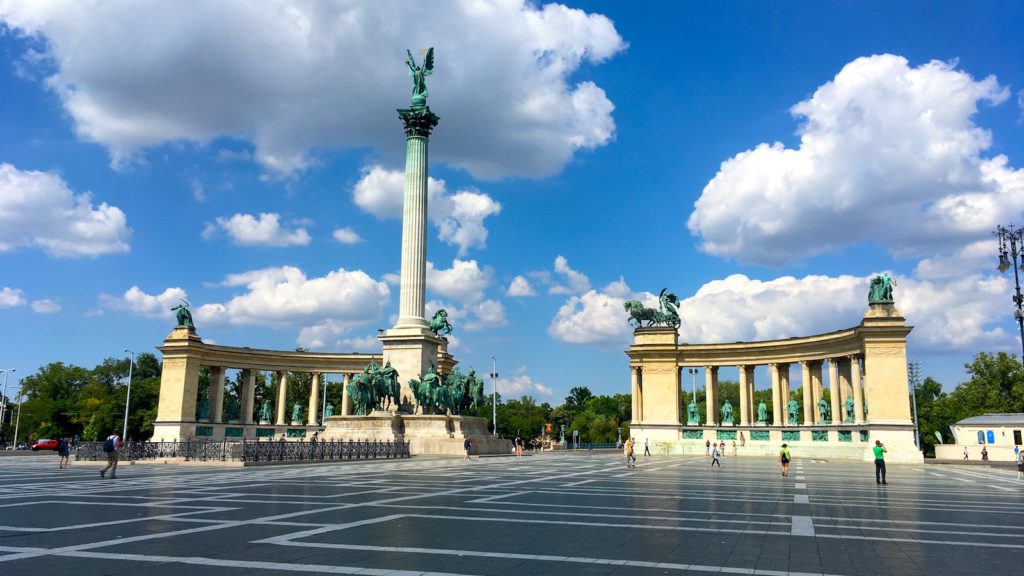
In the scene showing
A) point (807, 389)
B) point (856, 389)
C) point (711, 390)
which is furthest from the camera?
point (711, 390)

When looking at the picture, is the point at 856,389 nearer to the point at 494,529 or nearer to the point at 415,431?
the point at 415,431

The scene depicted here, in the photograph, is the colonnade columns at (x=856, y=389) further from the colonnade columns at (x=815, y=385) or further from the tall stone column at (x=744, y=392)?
the tall stone column at (x=744, y=392)

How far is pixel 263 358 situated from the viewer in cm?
8919

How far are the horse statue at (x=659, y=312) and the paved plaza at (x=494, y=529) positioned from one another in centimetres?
5639

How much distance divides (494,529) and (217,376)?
271 feet

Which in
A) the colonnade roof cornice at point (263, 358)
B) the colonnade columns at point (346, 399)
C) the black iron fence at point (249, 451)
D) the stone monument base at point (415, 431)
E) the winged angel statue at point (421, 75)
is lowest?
the black iron fence at point (249, 451)

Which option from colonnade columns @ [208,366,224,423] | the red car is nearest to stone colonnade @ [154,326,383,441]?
colonnade columns @ [208,366,224,423]

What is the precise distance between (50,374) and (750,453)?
105514mm

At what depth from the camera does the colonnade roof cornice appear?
276 feet

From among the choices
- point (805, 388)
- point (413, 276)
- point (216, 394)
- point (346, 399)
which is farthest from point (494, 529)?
point (216, 394)

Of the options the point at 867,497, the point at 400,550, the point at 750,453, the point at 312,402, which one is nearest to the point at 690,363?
the point at 750,453

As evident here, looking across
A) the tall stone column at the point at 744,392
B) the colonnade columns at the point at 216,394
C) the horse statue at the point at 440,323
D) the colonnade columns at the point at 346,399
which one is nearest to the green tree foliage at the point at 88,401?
the colonnade columns at the point at 216,394

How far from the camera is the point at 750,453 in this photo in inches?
2835

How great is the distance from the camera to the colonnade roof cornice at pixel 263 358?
84.2 m
